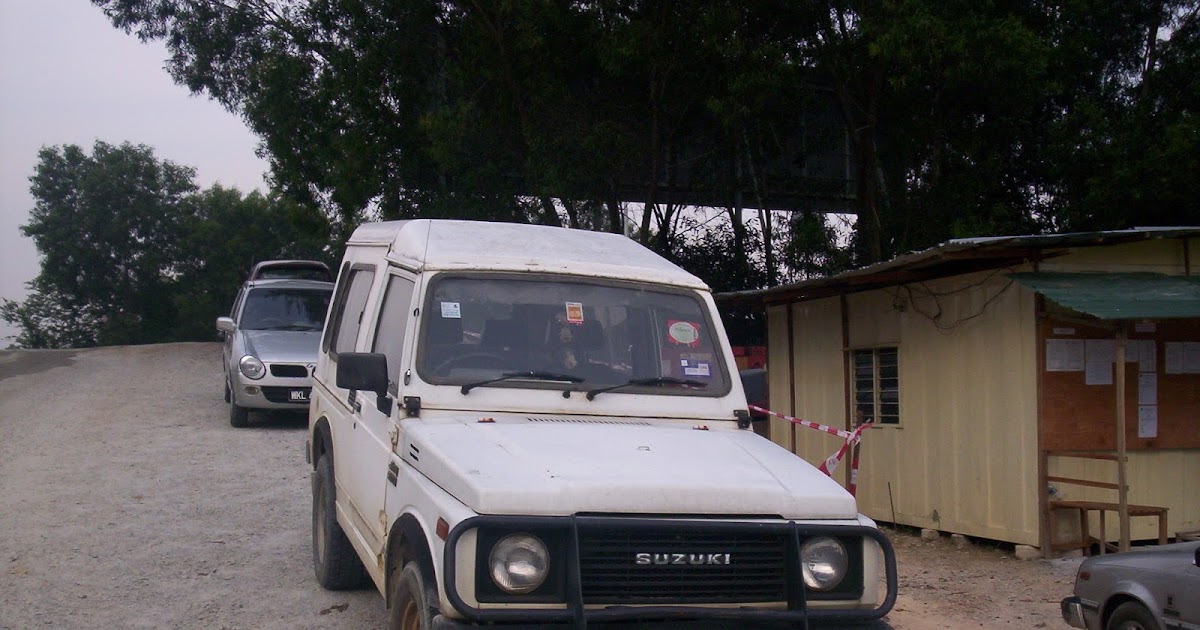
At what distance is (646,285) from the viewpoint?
5.11 metres

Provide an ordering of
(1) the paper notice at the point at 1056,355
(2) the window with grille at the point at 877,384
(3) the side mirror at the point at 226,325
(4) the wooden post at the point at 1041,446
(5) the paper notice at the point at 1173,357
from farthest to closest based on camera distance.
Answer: (3) the side mirror at the point at 226,325 → (2) the window with grille at the point at 877,384 → (5) the paper notice at the point at 1173,357 → (1) the paper notice at the point at 1056,355 → (4) the wooden post at the point at 1041,446

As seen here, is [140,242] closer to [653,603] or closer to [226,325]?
[226,325]

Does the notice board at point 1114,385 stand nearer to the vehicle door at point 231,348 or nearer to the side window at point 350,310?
the side window at point 350,310

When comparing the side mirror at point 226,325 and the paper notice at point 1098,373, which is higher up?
the side mirror at point 226,325

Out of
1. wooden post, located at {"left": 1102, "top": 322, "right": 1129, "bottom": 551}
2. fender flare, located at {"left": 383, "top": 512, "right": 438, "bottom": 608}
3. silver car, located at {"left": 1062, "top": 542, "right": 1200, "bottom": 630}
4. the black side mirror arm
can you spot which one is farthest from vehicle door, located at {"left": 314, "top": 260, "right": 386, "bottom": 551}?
wooden post, located at {"left": 1102, "top": 322, "right": 1129, "bottom": 551}

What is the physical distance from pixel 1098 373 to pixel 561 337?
605 cm

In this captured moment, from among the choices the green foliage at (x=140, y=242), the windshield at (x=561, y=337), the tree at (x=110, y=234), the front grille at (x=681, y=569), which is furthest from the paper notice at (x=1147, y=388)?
the tree at (x=110, y=234)

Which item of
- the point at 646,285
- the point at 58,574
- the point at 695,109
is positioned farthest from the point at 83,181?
the point at 646,285

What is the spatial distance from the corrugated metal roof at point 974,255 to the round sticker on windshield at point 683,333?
364cm

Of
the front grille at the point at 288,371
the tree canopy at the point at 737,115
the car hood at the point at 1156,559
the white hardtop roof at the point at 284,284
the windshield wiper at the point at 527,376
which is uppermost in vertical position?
the tree canopy at the point at 737,115

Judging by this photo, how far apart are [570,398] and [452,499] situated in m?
0.99

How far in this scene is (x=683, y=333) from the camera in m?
5.04

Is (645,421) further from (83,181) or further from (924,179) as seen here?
(83,181)

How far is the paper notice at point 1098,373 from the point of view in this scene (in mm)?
8898
